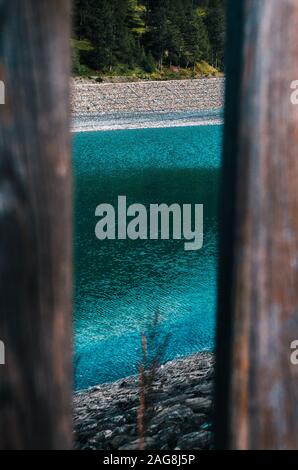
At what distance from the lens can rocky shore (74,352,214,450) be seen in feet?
13.1

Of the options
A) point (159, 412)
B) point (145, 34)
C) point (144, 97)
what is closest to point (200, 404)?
point (159, 412)

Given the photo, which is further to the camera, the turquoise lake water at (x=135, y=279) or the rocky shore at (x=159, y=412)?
the turquoise lake water at (x=135, y=279)

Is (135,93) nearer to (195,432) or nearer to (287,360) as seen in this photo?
(195,432)

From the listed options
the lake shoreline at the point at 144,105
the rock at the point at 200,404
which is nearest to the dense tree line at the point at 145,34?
the lake shoreline at the point at 144,105

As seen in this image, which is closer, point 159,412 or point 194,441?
point 194,441

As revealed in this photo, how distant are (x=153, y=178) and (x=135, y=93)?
13521 mm

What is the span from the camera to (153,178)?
1770cm

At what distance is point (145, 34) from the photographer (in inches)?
1695

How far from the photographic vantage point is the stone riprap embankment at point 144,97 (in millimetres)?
28481

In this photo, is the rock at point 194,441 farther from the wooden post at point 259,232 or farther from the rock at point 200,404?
the wooden post at point 259,232

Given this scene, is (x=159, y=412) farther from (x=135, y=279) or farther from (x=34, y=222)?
(x=135, y=279)

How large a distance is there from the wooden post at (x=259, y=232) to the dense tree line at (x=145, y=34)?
1444 inches

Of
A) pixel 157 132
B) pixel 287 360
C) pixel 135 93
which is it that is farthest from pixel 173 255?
pixel 135 93

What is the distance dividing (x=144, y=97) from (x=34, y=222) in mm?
30229
